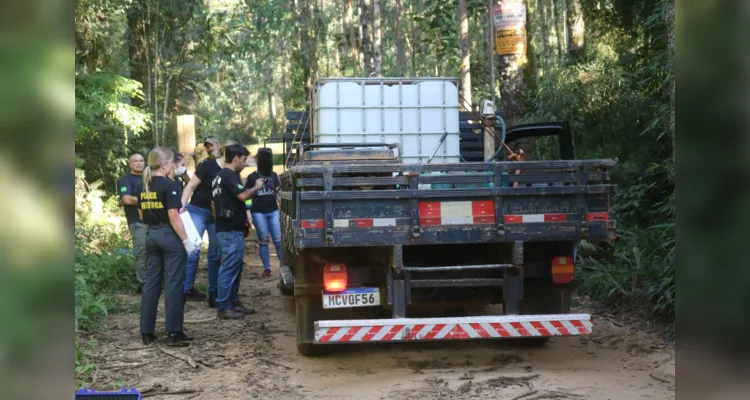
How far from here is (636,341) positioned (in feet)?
23.0

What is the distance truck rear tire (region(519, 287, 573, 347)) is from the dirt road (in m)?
0.44

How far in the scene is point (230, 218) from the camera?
8.52m

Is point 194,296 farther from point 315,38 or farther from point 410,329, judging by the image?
point 315,38

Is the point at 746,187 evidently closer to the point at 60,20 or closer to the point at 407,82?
the point at 60,20

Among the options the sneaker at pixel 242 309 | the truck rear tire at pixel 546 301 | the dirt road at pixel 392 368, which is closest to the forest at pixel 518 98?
the dirt road at pixel 392 368

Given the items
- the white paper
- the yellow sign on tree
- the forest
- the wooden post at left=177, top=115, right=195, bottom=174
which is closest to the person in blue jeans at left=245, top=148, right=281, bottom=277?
the forest

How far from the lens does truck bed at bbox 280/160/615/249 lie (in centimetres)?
589

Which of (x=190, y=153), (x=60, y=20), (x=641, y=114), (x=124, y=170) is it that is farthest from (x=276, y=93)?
(x=60, y=20)

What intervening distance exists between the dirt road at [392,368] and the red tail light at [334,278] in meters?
0.75

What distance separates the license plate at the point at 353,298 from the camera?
620 cm

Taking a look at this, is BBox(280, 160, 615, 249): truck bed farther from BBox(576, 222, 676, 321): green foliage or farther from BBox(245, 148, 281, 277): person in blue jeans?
BBox(245, 148, 281, 277): person in blue jeans

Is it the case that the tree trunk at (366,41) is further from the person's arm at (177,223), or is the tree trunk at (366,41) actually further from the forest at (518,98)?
the person's arm at (177,223)

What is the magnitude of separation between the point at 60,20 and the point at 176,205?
18.6 ft

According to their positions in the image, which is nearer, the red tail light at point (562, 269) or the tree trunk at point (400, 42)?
the red tail light at point (562, 269)
